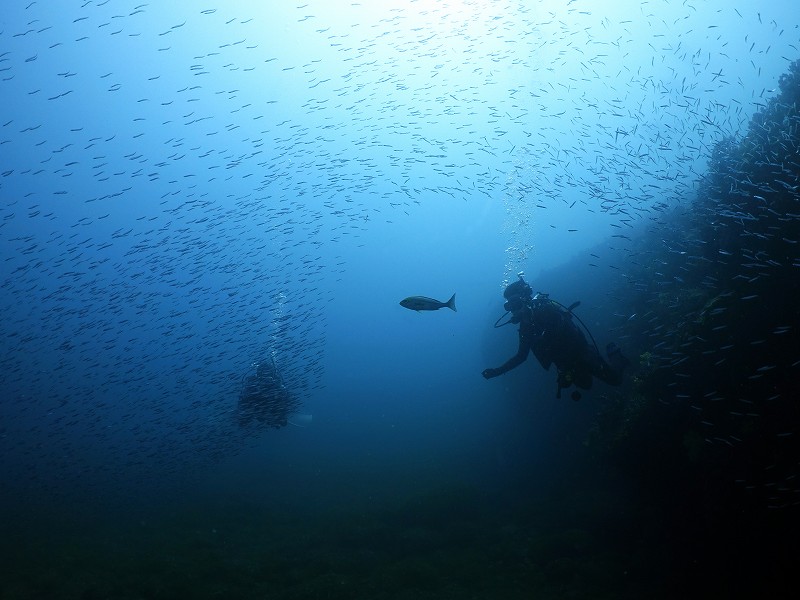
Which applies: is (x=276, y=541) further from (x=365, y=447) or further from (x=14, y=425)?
(x=14, y=425)

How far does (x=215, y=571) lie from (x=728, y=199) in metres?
13.9

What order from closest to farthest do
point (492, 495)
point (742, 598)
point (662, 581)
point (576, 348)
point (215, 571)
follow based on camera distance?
point (742, 598) < point (662, 581) < point (576, 348) < point (215, 571) < point (492, 495)

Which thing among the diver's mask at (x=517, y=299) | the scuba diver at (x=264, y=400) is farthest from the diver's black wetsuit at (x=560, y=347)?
the scuba diver at (x=264, y=400)

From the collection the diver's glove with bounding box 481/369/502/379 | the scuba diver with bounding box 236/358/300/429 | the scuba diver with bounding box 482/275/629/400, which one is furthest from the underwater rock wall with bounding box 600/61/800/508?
the scuba diver with bounding box 236/358/300/429

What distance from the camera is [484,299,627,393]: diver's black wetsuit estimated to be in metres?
7.40

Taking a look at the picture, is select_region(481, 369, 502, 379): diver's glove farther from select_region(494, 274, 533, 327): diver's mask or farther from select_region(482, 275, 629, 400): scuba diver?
select_region(494, 274, 533, 327): diver's mask

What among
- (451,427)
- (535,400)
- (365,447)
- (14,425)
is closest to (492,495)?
(535,400)

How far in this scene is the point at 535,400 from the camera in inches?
597

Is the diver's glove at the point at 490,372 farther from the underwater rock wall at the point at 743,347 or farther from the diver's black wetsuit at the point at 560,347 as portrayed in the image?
the underwater rock wall at the point at 743,347

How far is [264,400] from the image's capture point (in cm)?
1117

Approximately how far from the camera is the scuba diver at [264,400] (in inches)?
433

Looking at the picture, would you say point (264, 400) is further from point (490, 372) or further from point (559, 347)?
point (559, 347)

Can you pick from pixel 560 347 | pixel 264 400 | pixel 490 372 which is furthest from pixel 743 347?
pixel 264 400

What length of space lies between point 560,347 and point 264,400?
24.4ft
